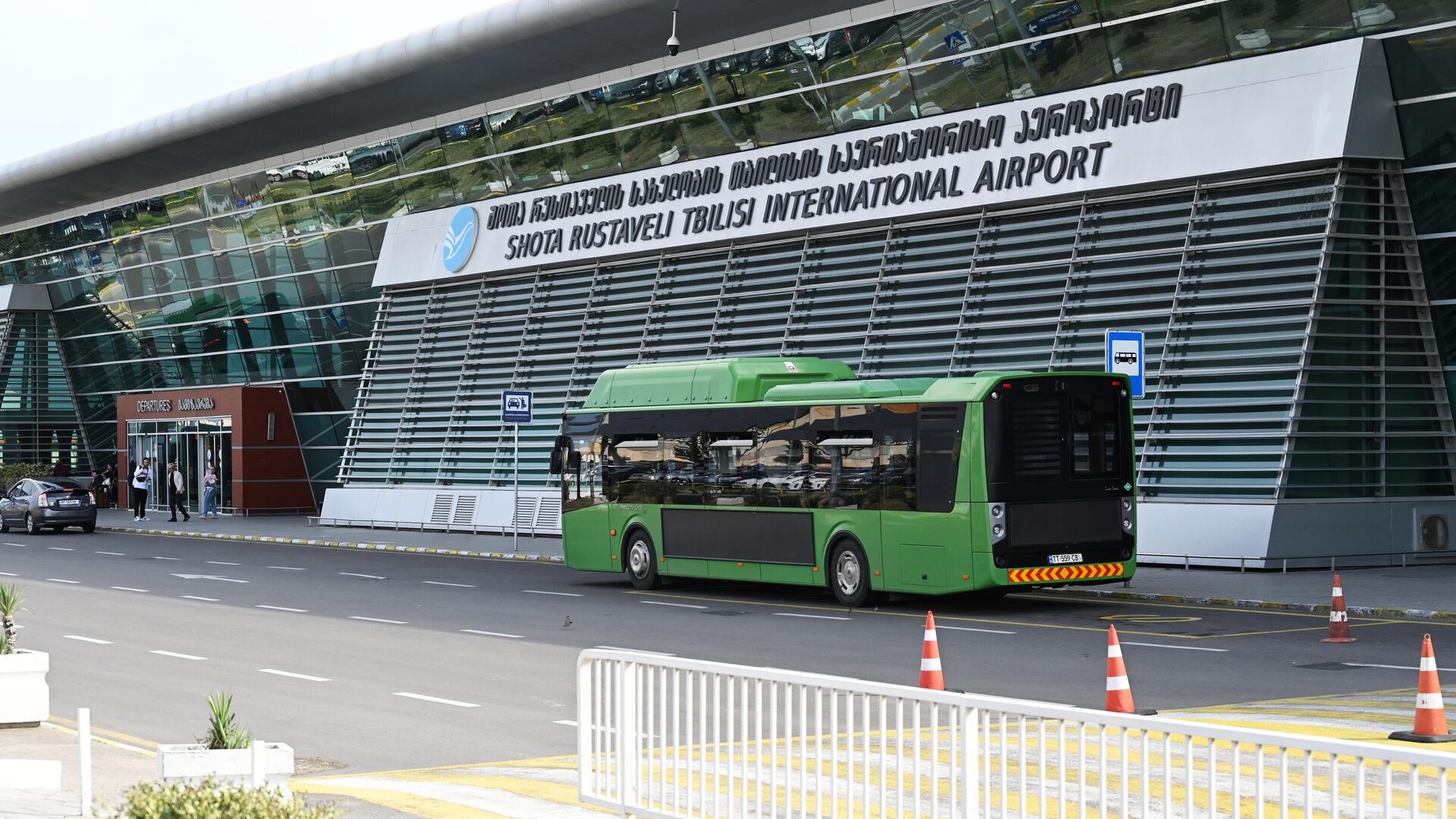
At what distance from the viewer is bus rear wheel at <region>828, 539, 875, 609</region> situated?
21.8m

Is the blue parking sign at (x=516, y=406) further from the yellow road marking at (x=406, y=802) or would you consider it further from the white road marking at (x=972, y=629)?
the yellow road marking at (x=406, y=802)

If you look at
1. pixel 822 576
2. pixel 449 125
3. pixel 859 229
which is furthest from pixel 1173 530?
pixel 449 125

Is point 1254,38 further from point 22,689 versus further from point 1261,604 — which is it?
point 22,689

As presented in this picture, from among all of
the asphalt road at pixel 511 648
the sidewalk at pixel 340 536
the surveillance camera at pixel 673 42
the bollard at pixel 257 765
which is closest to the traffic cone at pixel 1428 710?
the asphalt road at pixel 511 648

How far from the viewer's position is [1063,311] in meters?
29.3

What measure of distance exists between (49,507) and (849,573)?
3138 centimetres

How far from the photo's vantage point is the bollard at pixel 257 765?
7867 mm

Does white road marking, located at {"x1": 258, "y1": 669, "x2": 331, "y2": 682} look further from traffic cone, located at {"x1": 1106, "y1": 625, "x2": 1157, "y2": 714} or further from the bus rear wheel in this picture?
the bus rear wheel

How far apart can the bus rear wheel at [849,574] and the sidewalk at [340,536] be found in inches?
435

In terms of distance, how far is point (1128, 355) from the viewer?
22.6 metres

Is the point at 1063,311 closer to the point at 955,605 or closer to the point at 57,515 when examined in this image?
the point at 955,605

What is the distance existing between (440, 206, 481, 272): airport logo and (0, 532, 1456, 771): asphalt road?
17328mm

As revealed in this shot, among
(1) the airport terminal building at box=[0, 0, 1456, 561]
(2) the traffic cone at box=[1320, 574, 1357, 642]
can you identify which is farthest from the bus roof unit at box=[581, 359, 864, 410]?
(2) the traffic cone at box=[1320, 574, 1357, 642]

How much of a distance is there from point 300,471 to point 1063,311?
3067 centimetres
